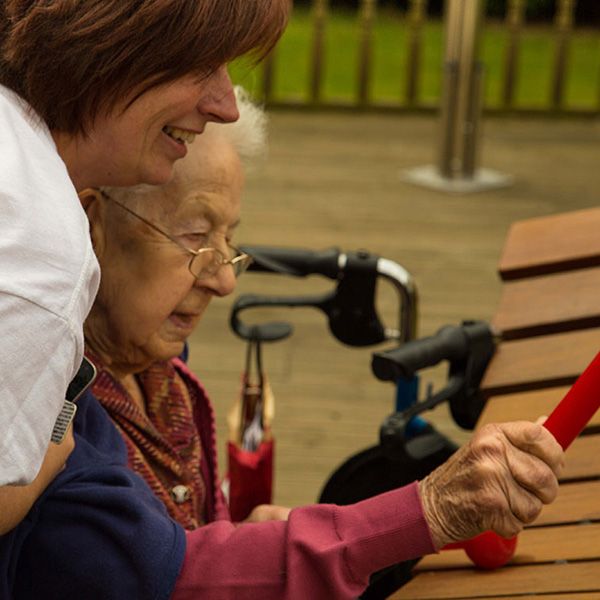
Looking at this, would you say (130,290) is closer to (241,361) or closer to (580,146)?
(241,361)

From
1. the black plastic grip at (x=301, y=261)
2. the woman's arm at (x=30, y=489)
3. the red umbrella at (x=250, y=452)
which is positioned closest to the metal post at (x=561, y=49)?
the black plastic grip at (x=301, y=261)

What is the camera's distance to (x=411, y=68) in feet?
24.2

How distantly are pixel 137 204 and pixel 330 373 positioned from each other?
2.44 metres

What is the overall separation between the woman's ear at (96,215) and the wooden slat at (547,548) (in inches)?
23.2

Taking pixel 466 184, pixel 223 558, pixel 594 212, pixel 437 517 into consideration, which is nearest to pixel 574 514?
pixel 437 517

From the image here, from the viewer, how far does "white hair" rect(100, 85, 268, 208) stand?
1712 millimetres

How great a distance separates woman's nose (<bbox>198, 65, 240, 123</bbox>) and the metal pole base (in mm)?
4750

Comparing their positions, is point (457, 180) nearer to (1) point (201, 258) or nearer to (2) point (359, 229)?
(2) point (359, 229)

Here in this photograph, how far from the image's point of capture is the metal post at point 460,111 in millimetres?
5977

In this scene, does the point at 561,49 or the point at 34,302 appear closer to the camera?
the point at 34,302

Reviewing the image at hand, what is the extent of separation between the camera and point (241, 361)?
4.20m

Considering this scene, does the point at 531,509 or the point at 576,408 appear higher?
the point at 576,408

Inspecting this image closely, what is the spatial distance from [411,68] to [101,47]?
620cm

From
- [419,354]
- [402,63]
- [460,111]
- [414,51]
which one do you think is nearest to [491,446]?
[419,354]
